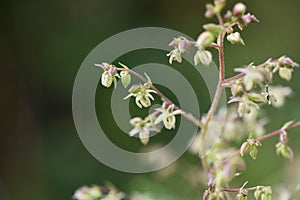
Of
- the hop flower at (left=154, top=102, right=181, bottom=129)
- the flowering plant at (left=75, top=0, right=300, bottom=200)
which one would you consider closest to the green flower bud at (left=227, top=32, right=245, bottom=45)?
the flowering plant at (left=75, top=0, right=300, bottom=200)

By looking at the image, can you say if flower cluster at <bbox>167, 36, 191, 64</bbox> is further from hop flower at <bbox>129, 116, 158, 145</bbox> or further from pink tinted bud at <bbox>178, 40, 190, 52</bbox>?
hop flower at <bbox>129, 116, 158, 145</bbox>

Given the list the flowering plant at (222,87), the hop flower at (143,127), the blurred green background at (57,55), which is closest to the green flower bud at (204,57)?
the flowering plant at (222,87)

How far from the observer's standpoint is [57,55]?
2.25m

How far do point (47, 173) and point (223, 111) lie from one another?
1.51 metres

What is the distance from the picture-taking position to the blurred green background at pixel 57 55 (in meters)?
2.12

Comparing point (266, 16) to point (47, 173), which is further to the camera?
point (266, 16)

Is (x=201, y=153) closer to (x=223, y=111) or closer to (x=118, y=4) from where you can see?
(x=223, y=111)

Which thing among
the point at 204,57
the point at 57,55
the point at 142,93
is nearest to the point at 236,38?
the point at 204,57

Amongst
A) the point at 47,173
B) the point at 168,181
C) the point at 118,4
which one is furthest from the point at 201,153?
the point at 118,4

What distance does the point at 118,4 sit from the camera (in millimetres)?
2297

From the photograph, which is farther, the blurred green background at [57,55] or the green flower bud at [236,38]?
the blurred green background at [57,55]

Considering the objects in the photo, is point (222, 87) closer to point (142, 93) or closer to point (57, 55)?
point (142, 93)

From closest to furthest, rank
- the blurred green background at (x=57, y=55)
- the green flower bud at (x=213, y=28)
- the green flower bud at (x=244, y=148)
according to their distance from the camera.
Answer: the green flower bud at (x=213, y=28) < the green flower bud at (x=244, y=148) < the blurred green background at (x=57, y=55)

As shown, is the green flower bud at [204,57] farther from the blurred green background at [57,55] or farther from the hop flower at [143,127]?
the blurred green background at [57,55]
